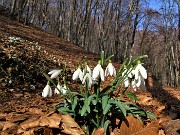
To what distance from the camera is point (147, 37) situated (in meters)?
37.5

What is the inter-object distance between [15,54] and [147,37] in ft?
108

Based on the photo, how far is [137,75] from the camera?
2711 millimetres

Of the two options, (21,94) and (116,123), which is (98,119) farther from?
(21,94)

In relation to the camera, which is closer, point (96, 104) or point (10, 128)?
point (10, 128)

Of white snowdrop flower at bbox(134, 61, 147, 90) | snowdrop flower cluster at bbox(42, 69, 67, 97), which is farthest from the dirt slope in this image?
white snowdrop flower at bbox(134, 61, 147, 90)

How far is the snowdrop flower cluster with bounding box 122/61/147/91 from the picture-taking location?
268 centimetres

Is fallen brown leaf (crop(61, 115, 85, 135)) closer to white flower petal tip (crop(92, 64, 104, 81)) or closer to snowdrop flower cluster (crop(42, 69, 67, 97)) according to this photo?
snowdrop flower cluster (crop(42, 69, 67, 97))

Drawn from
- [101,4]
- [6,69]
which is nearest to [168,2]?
[101,4]

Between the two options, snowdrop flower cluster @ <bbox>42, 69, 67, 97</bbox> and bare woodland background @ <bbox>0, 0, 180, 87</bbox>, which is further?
bare woodland background @ <bbox>0, 0, 180, 87</bbox>

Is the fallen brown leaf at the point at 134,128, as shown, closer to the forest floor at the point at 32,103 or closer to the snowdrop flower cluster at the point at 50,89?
the forest floor at the point at 32,103

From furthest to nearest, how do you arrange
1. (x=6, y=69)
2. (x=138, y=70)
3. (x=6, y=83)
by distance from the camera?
(x=6, y=69) → (x=6, y=83) → (x=138, y=70)

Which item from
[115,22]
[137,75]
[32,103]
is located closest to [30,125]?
[137,75]

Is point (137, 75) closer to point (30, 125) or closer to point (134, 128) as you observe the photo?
point (134, 128)

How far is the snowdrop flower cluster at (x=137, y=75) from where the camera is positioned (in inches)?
106
